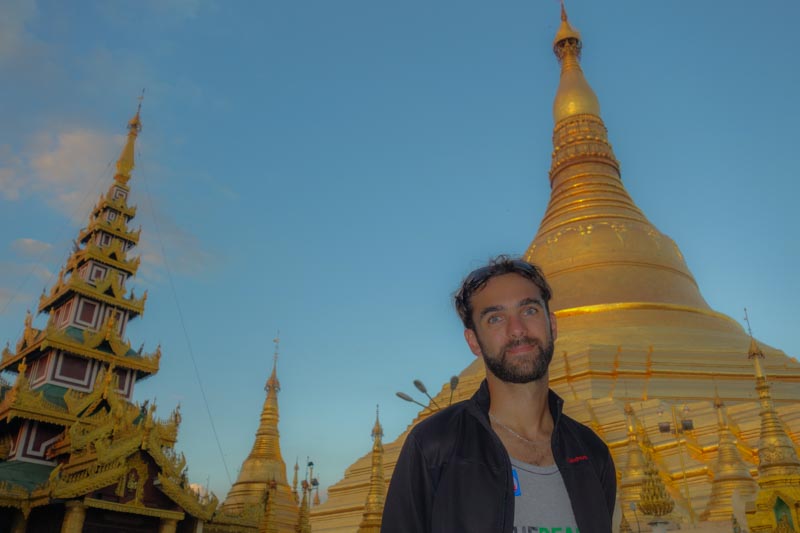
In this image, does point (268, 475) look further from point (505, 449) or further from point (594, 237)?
point (505, 449)

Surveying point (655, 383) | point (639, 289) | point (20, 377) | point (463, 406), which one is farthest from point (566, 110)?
point (463, 406)

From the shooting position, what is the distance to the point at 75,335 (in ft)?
60.2

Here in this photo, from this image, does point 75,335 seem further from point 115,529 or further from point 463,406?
point 463,406

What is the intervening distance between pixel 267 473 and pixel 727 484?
706 inches

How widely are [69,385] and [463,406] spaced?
18.3 meters

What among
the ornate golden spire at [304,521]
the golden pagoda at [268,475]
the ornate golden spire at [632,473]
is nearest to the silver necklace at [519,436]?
the ornate golden spire at [632,473]

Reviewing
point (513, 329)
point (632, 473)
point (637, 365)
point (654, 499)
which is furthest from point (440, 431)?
point (637, 365)

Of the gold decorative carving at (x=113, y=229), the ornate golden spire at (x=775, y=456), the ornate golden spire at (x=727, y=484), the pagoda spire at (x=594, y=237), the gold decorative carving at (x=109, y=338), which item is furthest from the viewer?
the pagoda spire at (x=594, y=237)

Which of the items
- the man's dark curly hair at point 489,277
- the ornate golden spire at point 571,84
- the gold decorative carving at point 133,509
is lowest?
the gold decorative carving at point 133,509

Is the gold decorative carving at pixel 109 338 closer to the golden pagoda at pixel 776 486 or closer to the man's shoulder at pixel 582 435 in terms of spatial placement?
the golden pagoda at pixel 776 486

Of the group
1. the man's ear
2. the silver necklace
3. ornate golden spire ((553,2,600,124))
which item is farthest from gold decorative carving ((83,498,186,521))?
ornate golden spire ((553,2,600,124))

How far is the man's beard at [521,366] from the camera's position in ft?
6.91

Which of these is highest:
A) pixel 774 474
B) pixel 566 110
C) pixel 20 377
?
pixel 566 110

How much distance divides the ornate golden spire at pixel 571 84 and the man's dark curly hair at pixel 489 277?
30.0m
